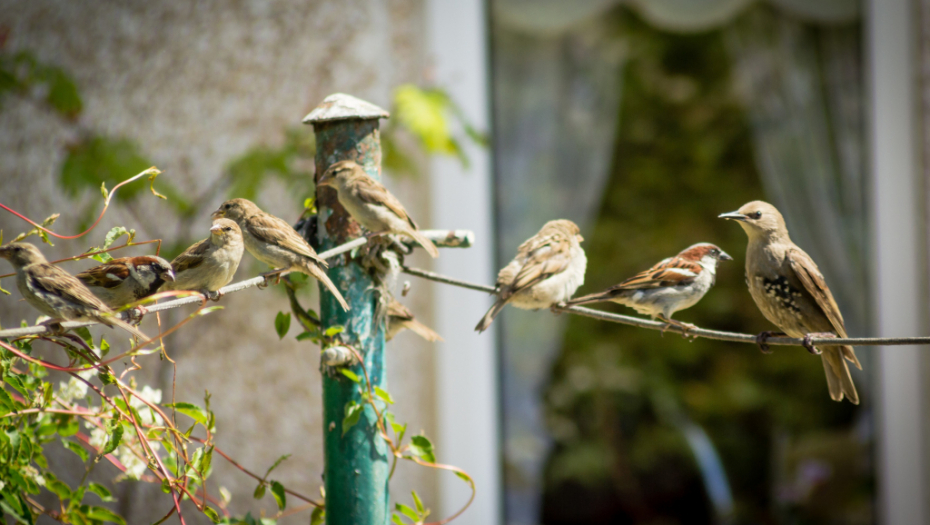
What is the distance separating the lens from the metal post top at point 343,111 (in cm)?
171

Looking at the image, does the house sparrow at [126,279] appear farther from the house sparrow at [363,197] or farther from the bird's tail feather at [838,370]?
the bird's tail feather at [838,370]

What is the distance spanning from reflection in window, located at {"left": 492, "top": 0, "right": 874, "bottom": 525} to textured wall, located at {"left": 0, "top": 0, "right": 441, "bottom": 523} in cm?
103

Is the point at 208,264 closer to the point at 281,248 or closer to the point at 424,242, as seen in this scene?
the point at 281,248

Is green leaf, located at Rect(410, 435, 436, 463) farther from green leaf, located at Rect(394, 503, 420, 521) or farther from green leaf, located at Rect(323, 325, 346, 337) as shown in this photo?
green leaf, located at Rect(323, 325, 346, 337)

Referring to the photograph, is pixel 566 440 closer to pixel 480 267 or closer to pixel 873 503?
pixel 480 267

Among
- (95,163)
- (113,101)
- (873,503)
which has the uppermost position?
(113,101)

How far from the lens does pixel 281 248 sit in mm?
1674

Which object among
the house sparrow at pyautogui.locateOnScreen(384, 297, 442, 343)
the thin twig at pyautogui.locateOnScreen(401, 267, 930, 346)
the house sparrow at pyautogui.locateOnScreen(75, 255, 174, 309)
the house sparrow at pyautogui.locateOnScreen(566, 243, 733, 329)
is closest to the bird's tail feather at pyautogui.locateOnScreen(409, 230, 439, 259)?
the thin twig at pyautogui.locateOnScreen(401, 267, 930, 346)

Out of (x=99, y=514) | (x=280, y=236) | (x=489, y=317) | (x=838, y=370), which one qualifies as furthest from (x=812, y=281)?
(x=99, y=514)

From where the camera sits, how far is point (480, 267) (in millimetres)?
4535

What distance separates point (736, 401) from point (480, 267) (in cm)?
270

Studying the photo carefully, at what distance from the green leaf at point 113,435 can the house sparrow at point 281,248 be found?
0.46 m

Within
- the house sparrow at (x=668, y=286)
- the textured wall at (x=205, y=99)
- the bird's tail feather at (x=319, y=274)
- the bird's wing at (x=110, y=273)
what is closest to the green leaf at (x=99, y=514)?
the bird's wing at (x=110, y=273)

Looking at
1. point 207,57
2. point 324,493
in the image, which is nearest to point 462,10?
point 207,57
